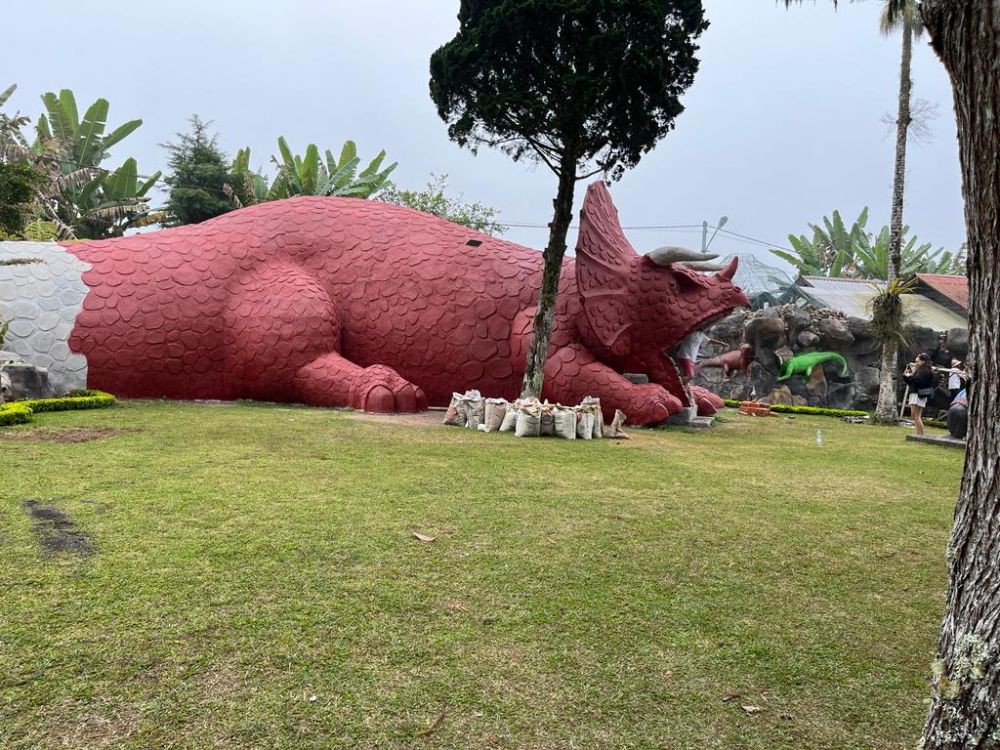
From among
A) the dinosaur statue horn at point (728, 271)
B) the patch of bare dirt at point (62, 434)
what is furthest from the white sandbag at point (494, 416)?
the dinosaur statue horn at point (728, 271)

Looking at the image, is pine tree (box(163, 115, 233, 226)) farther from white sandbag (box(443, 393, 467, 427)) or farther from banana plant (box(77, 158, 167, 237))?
white sandbag (box(443, 393, 467, 427))

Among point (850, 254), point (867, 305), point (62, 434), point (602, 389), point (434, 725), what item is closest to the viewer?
point (434, 725)

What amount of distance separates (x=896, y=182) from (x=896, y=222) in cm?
79

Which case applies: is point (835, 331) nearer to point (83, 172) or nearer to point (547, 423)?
point (547, 423)

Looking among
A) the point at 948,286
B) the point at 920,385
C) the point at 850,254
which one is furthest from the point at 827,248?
the point at 920,385

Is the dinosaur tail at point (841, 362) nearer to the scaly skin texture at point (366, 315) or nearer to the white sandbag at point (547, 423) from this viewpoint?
the scaly skin texture at point (366, 315)

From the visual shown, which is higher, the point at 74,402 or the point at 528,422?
the point at 528,422

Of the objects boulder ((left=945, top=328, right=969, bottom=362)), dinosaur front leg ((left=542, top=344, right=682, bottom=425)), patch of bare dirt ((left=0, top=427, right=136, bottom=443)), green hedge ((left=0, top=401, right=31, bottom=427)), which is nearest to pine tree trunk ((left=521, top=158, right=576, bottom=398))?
dinosaur front leg ((left=542, top=344, right=682, bottom=425))

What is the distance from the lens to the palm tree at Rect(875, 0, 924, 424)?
12.5m

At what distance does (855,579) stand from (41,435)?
5.82 metres

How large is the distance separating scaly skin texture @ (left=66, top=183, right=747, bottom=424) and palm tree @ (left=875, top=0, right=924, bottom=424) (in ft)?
18.6

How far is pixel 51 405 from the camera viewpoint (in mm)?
6816

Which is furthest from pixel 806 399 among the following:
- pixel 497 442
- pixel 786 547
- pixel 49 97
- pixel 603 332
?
pixel 49 97

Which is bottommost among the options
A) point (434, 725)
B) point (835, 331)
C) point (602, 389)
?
point (434, 725)
